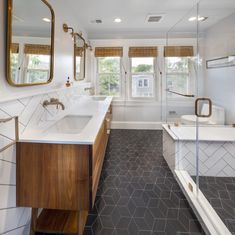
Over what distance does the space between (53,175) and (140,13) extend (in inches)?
124

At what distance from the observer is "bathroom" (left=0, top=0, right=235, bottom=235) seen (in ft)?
4.64

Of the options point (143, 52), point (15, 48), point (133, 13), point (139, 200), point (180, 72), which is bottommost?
point (139, 200)

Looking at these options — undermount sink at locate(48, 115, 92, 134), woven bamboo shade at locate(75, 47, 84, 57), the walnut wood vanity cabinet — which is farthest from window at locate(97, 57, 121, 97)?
the walnut wood vanity cabinet

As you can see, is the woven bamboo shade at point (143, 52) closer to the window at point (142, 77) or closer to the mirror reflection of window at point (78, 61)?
the window at point (142, 77)

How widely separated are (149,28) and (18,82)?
3768mm

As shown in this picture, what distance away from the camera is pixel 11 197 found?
1.40 m

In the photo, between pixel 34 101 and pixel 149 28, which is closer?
pixel 34 101

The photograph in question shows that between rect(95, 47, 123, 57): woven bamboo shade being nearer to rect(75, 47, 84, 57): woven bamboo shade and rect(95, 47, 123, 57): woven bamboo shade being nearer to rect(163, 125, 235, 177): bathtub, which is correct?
rect(75, 47, 84, 57): woven bamboo shade

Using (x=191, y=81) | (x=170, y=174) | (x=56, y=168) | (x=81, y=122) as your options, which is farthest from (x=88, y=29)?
(x=56, y=168)

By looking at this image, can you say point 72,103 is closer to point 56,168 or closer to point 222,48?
point 56,168

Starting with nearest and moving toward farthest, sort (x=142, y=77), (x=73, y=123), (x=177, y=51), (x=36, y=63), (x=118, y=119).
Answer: (x=36, y=63)
(x=73, y=123)
(x=177, y=51)
(x=142, y=77)
(x=118, y=119)

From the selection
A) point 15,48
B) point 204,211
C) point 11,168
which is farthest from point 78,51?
point 204,211

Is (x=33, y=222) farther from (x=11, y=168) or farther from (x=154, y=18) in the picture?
(x=154, y=18)

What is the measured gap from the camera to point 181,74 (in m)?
4.73
